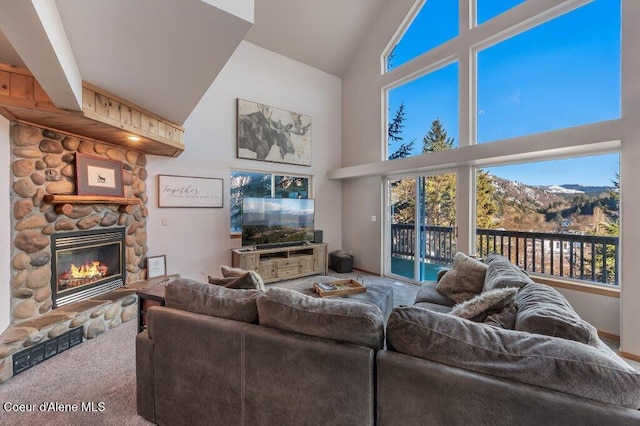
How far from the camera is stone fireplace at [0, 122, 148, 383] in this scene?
241 cm

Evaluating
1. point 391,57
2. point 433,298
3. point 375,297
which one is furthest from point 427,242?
point 391,57

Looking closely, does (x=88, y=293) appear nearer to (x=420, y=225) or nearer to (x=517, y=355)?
(x=517, y=355)

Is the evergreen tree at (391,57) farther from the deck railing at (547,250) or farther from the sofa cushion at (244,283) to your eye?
the sofa cushion at (244,283)

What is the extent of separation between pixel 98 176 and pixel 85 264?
40.0 inches

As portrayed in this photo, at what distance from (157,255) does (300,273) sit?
2298mm

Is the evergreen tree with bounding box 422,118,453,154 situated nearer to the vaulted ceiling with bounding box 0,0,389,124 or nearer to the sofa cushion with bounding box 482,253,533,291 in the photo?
the sofa cushion with bounding box 482,253,533,291

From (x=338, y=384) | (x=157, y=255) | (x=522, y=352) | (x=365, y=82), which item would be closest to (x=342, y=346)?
(x=338, y=384)

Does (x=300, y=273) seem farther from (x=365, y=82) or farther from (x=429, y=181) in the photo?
(x=365, y=82)

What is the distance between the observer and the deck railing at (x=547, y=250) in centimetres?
299

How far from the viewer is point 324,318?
4.20 ft

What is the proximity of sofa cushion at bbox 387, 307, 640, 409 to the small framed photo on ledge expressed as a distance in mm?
3759

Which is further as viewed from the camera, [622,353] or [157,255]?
[157,255]

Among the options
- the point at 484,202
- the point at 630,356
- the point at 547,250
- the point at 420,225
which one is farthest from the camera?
the point at 420,225

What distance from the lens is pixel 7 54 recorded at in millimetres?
1986
